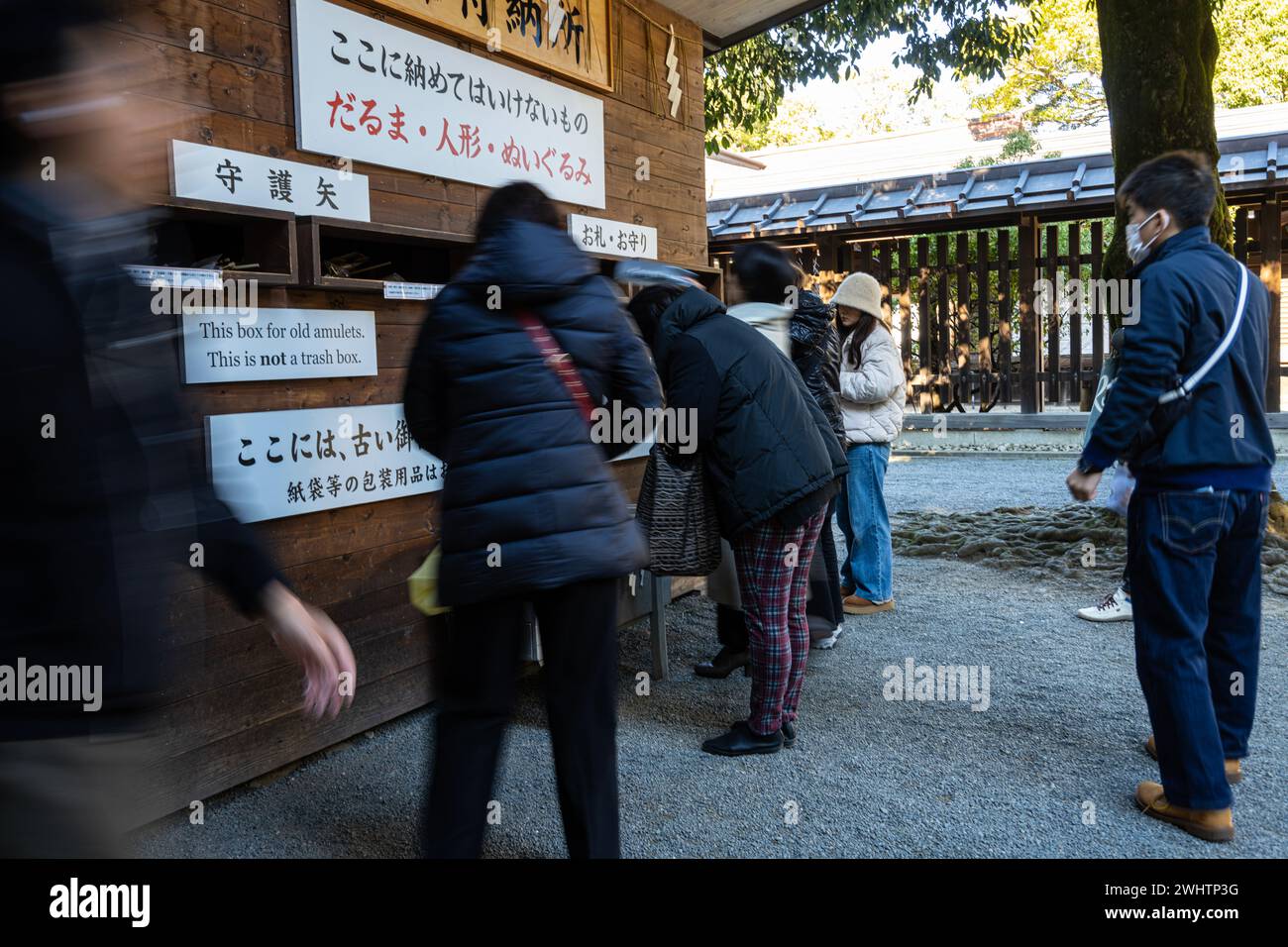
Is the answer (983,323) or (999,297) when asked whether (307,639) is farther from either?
(999,297)

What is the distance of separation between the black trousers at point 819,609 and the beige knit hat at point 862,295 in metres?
1.22

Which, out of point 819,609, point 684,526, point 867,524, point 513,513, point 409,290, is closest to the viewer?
point 513,513

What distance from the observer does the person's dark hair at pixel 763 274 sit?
4094mm

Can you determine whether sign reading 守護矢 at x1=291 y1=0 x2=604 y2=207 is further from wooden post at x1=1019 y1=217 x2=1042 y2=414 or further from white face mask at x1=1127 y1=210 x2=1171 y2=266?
wooden post at x1=1019 y1=217 x2=1042 y2=414

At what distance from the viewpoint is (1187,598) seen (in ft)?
10.3

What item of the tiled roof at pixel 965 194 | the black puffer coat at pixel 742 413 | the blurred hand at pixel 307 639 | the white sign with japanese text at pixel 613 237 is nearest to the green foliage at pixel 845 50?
the tiled roof at pixel 965 194

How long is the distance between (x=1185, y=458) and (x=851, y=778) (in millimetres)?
1600

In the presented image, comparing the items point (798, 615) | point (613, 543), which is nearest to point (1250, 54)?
point (798, 615)

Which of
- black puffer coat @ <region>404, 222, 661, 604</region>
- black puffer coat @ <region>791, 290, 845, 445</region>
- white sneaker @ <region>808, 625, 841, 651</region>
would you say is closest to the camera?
black puffer coat @ <region>404, 222, 661, 604</region>

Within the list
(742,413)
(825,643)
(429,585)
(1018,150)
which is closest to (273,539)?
(429,585)

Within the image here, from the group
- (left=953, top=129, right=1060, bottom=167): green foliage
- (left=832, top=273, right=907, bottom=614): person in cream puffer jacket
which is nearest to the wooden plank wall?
(left=832, top=273, right=907, bottom=614): person in cream puffer jacket

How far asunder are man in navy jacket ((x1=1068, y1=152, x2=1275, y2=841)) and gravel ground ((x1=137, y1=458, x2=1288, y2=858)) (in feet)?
1.32

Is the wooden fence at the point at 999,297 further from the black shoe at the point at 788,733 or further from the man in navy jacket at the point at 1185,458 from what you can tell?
the man in navy jacket at the point at 1185,458

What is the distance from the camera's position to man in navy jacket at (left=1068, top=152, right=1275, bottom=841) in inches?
123
